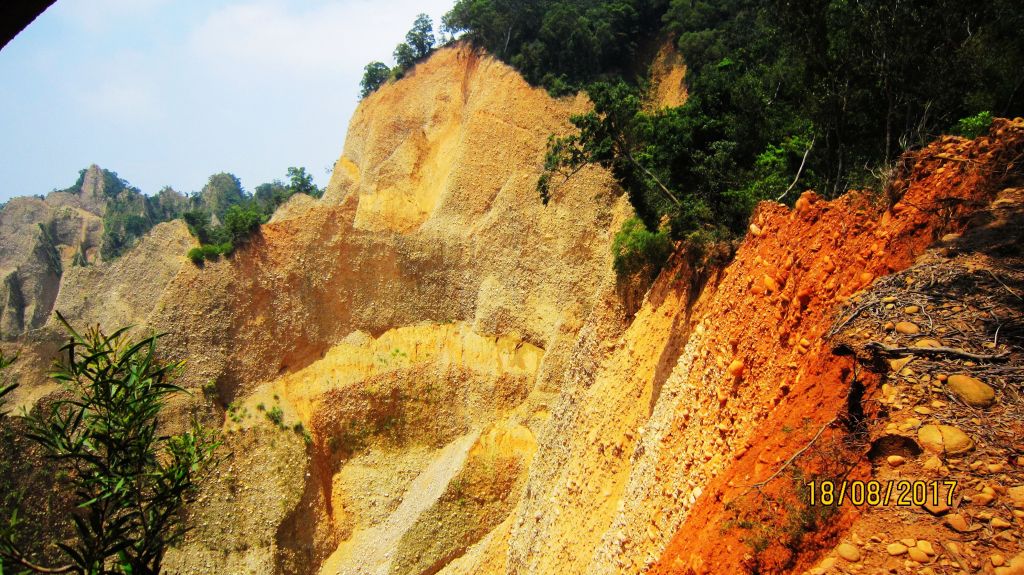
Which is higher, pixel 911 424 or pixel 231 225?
pixel 231 225

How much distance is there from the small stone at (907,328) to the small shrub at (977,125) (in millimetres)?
6067

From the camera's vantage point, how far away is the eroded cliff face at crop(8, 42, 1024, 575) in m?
8.80

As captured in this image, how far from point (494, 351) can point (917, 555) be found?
974 inches

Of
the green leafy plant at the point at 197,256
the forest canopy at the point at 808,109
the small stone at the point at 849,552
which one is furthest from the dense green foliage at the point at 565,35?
the small stone at the point at 849,552

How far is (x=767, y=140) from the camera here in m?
18.9

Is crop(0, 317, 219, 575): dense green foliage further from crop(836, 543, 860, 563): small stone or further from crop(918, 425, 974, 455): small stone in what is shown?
crop(918, 425, 974, 455): small stone

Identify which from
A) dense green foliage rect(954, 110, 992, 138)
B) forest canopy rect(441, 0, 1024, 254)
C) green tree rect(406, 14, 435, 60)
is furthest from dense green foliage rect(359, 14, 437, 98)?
dense green foliage rect(954, 110, 992, 138)

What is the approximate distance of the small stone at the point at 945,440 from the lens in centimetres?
561

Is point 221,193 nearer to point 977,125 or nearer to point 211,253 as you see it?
point 211,253

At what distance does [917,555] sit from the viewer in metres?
5.06

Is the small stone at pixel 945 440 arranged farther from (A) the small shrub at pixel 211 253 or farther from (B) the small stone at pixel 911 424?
(A) the small shrub at pixel 211 253

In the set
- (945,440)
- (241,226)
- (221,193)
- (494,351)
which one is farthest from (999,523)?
(221,193)

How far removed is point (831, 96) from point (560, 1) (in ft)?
99.8

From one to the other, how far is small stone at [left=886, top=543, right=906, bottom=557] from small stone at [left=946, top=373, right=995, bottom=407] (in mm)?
1674
